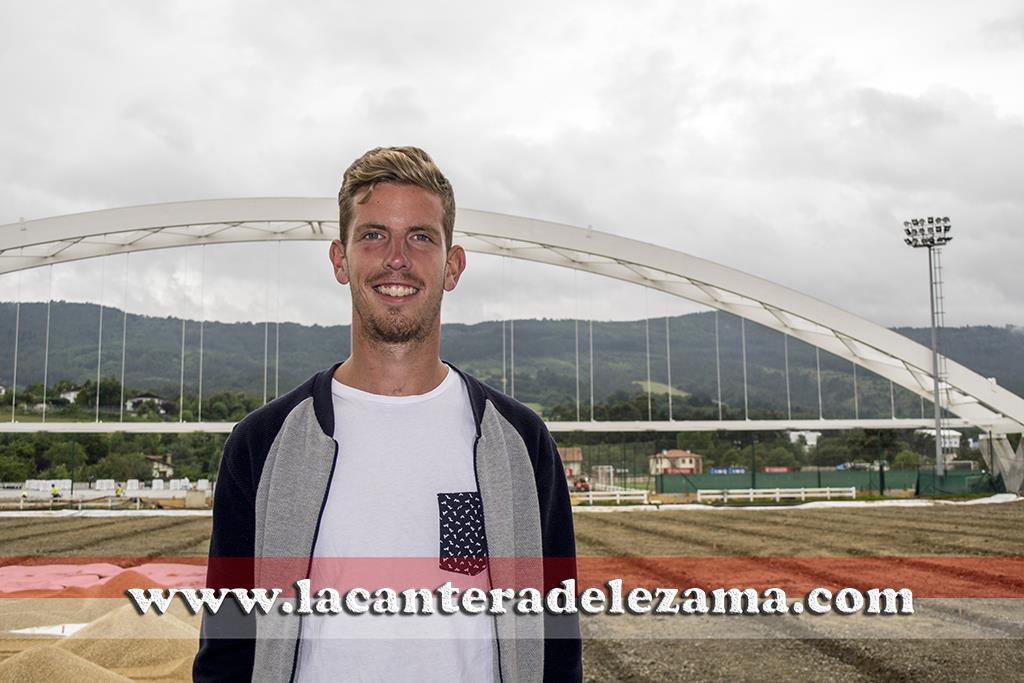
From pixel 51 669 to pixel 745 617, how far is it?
20.4 feet

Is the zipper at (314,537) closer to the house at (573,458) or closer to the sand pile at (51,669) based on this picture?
the sand pile at (51,669)

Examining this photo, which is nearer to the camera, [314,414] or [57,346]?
[314,414]

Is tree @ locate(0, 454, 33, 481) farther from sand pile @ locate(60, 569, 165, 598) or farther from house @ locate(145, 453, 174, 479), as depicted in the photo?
sand pile @ locate(60, 569, 165, 598)

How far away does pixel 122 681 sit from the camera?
450 centimetres

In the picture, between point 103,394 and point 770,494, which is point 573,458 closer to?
point 770,494

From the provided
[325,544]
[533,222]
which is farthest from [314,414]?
[533,222]

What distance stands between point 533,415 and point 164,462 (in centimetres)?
3263

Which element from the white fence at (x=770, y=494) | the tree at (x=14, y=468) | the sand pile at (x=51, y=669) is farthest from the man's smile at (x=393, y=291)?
the tree at (x=14, y=468)

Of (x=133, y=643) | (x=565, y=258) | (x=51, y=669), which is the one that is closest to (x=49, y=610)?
(x=133, y=643)

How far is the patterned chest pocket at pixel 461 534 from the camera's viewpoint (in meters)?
2.05

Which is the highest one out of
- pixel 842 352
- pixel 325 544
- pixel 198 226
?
pixel 198 226

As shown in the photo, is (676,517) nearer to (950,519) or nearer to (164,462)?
(950,519)

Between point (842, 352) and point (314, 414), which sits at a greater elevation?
point (842, 352)

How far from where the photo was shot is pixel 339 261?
2.39 m
